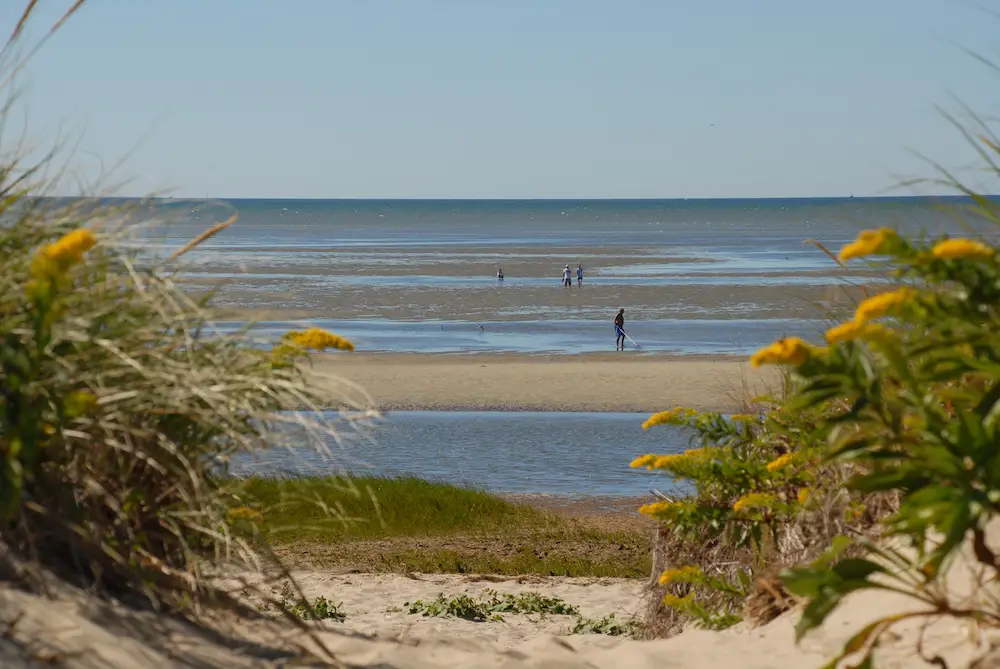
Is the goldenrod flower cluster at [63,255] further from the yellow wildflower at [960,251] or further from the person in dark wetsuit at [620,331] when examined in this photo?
the person in dark wetsuit at [620,331]

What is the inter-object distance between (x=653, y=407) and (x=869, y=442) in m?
18.3

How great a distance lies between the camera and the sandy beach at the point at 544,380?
21.4 m

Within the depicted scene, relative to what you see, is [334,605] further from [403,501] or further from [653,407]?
[653,407]

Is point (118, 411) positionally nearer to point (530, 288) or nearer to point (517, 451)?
point (517, 451)

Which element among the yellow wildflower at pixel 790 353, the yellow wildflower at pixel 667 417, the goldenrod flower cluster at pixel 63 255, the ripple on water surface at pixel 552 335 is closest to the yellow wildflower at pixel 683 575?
the yellow wildflower at pixel 667 417

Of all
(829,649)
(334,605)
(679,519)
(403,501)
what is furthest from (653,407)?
(829,649)

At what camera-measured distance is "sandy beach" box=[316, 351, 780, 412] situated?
2142 centimetres

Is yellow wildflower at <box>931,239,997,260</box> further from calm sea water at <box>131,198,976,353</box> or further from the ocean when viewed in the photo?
calm sea water at <box>131,198,976,353</box>

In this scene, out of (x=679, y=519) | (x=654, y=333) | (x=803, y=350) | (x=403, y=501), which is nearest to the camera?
(x=803, y=350)

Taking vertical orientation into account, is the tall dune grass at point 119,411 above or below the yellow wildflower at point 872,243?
below

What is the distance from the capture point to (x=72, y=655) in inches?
106

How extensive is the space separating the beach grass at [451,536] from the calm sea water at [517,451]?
1.09 m

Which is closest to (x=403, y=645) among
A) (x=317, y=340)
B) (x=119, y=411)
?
(x=317, y=340)

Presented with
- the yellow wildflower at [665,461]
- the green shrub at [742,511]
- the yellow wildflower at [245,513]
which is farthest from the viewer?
the yellow wildflower at [665,461]
